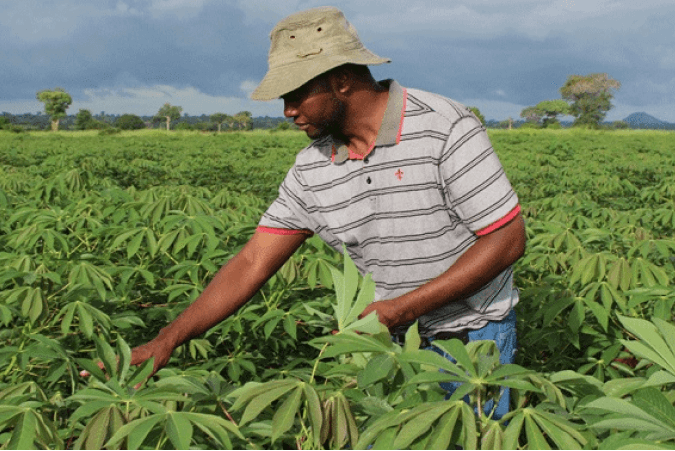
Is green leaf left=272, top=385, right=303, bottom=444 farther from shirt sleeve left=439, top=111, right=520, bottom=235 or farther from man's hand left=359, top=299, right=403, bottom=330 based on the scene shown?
shirt sleeve left=439, top=111, right=520, bottom=235

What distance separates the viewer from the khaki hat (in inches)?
56.1

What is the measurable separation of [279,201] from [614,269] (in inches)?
47.3

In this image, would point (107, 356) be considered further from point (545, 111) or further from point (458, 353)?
point (545, 111)

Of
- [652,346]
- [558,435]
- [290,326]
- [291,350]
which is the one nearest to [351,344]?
[558,435]

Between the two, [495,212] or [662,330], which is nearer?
[662,330]

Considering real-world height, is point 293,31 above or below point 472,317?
above

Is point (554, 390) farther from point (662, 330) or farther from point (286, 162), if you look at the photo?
point (286, 162)

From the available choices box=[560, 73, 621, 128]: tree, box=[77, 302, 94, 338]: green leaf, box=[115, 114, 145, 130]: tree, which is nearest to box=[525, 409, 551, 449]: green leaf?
box=[77, 302, 94, 338]: green leaf

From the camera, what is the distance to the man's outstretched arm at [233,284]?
63.7 inches

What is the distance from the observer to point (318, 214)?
173cm

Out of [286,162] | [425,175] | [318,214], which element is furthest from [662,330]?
[286,162]

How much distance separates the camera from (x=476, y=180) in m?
1.49

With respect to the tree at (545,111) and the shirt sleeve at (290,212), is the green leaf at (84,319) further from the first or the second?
the tree at (545,111)

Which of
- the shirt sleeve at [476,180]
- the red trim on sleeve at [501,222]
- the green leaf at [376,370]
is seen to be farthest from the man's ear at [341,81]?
the green leaf at [376,370]
